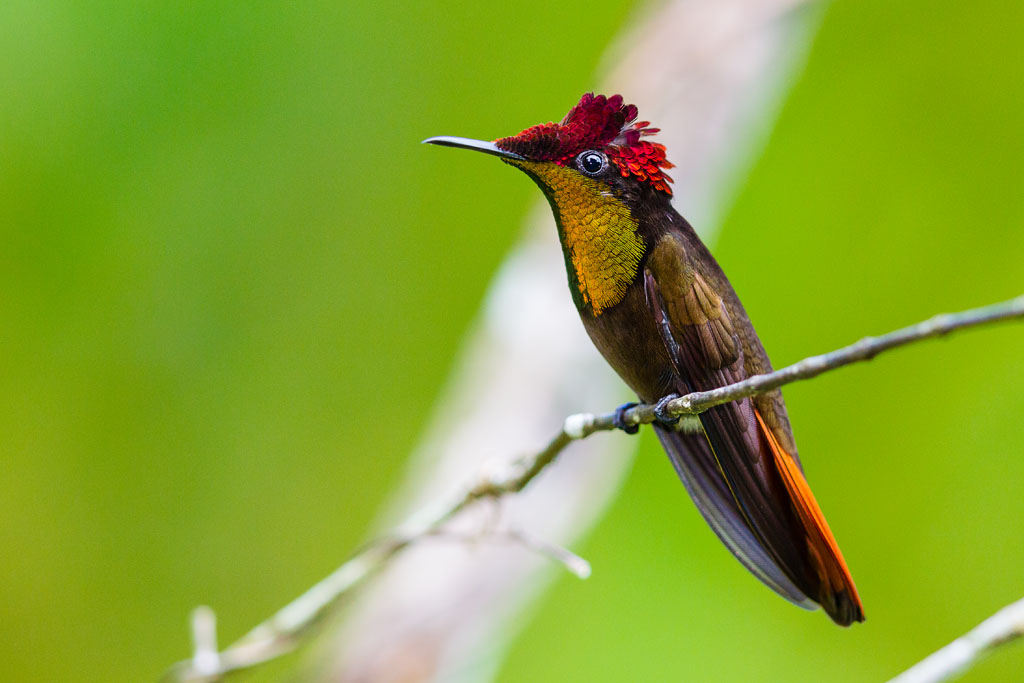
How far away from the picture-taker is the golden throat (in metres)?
1.01

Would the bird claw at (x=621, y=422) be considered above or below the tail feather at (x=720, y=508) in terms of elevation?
above

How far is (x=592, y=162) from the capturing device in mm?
1004

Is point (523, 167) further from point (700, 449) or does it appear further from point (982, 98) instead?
point (982, 98)

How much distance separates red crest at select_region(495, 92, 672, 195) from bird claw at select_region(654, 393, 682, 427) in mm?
241

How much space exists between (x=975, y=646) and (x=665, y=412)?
0.38 meters

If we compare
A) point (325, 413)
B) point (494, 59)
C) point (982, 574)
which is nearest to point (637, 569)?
point (982, 574)

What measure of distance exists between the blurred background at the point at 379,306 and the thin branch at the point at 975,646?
76.4 inches

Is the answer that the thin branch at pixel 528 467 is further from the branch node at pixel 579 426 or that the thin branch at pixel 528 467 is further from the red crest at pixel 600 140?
the red crest at pixel 600 140

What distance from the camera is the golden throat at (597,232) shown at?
1010 millimetres

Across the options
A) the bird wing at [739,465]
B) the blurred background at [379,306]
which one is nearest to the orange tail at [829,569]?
the bird wing at [739,465]

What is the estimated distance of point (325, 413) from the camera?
4.37 meters

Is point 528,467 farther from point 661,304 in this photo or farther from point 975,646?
point 975,646

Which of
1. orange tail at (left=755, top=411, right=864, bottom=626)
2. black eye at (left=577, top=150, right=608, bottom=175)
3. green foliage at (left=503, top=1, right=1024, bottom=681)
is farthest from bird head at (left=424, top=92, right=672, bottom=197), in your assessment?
green foliage at (left=503, top=1, right=1024, bottom=681)

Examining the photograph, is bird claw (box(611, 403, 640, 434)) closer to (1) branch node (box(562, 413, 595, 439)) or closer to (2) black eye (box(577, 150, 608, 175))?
(1) branch node (box(562, 413, 595, 439))
